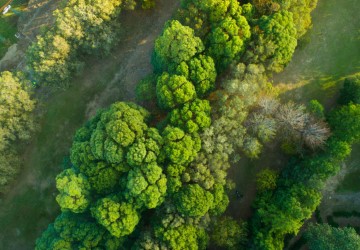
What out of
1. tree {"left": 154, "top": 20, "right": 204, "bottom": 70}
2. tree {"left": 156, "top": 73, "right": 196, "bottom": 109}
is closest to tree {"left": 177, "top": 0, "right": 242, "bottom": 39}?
tree {"left": 154, "top": 20, "right": 204, "bottom": 70}

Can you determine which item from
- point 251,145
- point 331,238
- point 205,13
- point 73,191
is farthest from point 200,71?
point 331,238

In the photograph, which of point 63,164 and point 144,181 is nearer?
point 144,181

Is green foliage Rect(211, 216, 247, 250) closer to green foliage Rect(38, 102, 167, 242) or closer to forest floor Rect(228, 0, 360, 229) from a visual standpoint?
forest floor Rect(228, 0, 360, 229)

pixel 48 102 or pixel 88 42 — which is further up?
pixel 88 42

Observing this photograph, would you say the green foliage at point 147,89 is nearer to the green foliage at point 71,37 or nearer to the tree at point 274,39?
the green foliage at point 71,37

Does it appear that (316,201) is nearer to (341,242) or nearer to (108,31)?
(341,242)

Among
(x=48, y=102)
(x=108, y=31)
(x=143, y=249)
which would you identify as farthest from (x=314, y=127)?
(x=48, y=102)

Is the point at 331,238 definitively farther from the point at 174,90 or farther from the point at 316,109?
the point at 174,90
